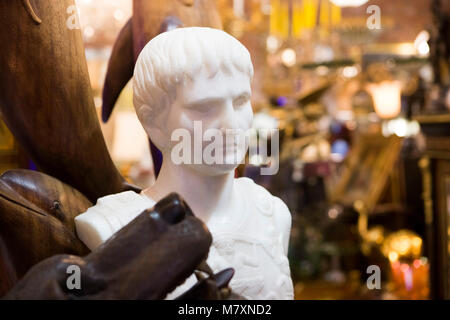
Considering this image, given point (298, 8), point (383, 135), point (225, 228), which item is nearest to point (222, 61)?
point (225, 228)

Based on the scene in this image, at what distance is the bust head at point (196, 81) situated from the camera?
842 millimetres

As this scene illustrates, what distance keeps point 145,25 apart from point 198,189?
35 cm

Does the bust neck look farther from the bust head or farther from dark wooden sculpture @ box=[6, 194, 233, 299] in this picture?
dark wooden sculpture @ box=[6, 194, 233, 299]

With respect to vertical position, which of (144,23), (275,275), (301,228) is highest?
(144,23)

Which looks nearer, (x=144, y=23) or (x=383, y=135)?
(x=144, y=23)

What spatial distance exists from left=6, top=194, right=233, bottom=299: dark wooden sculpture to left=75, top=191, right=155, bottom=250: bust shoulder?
166mm

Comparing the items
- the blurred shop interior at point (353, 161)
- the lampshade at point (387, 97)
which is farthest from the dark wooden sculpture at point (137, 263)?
the lampshade at point (387, 97)

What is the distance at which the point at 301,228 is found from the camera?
4215 millimetres

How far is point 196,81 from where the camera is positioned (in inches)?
33.4

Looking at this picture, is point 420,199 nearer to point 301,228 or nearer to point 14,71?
point 301,228

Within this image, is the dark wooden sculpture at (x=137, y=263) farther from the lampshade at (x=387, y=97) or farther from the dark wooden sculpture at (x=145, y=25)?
the lampshade at (x=387, y=97)

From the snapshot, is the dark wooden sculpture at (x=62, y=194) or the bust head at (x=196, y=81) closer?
the dark wooden sculpture at (x=62, y=194)

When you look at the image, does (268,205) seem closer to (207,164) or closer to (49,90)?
(207,164)
